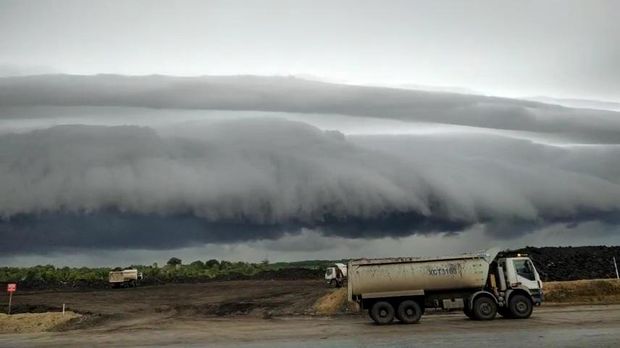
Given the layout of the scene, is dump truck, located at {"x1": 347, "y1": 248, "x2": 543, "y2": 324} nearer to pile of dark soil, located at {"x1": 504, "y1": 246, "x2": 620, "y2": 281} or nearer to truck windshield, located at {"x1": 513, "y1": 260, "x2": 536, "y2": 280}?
truck windshield, located at {"x1": 513, "y1": 260, "x2": 536, "y2": 280}

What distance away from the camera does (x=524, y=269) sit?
Result: 3184 cm

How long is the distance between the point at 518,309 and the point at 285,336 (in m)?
13.2

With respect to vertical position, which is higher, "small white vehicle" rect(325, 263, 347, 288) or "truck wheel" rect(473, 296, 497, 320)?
"small white vehicle" rect(325, 263, 347, 288)

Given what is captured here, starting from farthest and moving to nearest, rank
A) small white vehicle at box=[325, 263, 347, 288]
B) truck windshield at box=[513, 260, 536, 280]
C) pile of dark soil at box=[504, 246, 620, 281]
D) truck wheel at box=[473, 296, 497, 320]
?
small white vehicle at box=[325, 263, 347, 288]
pile of dark soil at box=[504, 246, 620, 281]
truck windshield at box=[513, 260, 536, 280]
truck wheel at box=[473, 296, 497, 320]

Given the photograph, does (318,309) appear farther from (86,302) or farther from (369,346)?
(86,302)

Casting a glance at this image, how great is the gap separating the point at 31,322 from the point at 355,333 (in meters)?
26.7

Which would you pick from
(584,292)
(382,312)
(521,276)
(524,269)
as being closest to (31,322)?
(382,312)

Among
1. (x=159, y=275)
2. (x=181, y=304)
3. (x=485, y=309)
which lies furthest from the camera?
(x=159, y=275)

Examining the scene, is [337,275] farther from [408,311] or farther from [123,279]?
[123,279]

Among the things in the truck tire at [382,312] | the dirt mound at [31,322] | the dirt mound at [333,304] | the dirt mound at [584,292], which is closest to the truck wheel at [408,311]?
the truck tire at [382,312]

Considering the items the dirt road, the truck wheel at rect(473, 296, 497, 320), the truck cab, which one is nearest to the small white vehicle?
the dirt road

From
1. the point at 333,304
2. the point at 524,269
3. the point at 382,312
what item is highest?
the point at 524,269

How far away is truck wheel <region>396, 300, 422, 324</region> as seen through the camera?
30.6 metres

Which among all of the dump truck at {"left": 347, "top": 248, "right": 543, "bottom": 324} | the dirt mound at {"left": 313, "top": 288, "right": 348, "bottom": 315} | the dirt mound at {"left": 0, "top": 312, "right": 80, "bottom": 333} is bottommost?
the dirt mound at {"left": 0, "top": 312, "right": 80, "bottom": 333}
